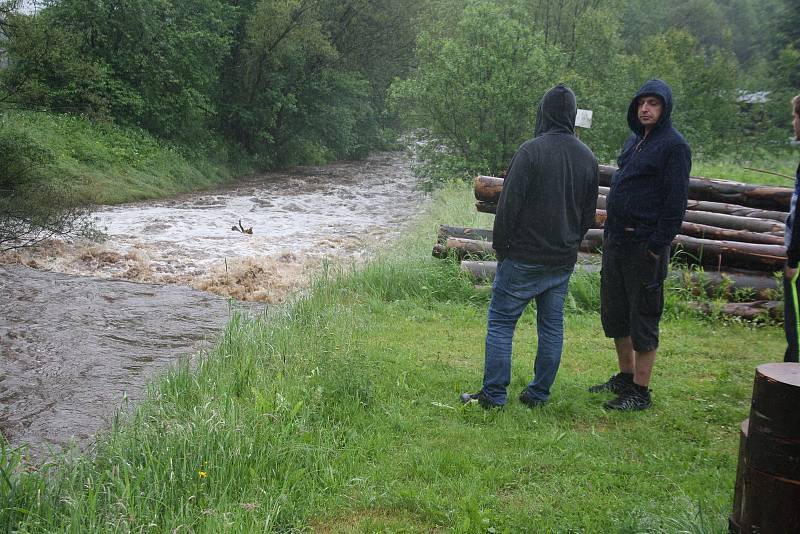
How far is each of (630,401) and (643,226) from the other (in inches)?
49.2

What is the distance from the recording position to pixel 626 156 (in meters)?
5.63

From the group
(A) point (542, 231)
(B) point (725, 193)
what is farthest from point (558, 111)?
(B) point (725, 193)

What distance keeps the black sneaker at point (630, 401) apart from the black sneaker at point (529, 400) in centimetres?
47

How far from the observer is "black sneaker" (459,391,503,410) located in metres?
5.41

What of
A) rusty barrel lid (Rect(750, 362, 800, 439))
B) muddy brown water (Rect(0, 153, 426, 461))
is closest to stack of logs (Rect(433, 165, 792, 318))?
muddy brown water (Rect(0, 153, 426, 461))

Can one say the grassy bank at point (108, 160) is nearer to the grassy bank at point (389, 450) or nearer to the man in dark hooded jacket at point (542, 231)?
the grassy bank at point (389, 450)

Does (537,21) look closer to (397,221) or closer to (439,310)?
(397,221)

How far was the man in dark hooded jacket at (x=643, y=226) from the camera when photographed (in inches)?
207

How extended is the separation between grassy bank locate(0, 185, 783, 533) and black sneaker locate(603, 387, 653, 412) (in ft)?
0.27

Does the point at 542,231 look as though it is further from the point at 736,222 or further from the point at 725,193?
the point at 725,193

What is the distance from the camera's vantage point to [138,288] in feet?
37.4

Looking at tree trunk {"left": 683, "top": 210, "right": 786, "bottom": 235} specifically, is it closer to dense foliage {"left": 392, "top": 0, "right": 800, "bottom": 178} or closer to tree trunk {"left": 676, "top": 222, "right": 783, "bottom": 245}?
tree trunk {"left": 676, "top": 222, "right": 783, "bottom": 245}

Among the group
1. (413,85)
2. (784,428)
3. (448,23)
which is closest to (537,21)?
(448,23)

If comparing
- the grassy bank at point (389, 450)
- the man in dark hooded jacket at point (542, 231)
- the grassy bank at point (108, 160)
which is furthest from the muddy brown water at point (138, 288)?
the man in dark hooded jacket at point (542, 231)
